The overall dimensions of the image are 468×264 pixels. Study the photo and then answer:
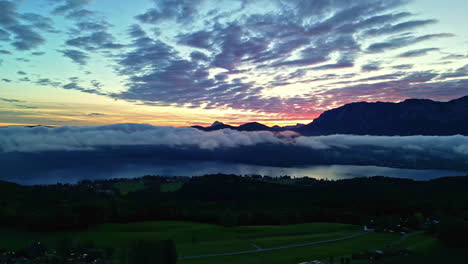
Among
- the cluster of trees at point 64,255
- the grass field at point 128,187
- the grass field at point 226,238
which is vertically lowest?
the grass field at point 128,187

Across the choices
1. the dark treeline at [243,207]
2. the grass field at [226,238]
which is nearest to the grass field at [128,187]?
the dark treeline at [243,207]

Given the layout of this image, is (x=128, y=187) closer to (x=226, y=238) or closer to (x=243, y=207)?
(x=243, y=207)

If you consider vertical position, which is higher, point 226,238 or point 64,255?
point 64,255

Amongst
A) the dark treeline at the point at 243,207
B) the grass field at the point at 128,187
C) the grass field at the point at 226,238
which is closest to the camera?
the grass field at the point at 226,238

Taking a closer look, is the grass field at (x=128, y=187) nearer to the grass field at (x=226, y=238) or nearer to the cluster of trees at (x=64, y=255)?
the grass field at (x=226, y=238)

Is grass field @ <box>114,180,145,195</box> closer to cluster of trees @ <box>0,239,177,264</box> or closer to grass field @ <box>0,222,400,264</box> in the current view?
grass field @ <box>0,222,400,264</box>

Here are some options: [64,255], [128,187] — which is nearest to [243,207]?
[64,255]

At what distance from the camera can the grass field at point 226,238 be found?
37031 mm

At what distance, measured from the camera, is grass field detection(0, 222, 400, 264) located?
37.0 metres

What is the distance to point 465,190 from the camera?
11888 cm

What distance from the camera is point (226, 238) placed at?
169 ft

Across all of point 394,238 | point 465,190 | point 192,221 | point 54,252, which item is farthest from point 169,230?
point 465,190

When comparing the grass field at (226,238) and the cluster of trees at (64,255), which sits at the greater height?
the cluster of trees at (64,255)

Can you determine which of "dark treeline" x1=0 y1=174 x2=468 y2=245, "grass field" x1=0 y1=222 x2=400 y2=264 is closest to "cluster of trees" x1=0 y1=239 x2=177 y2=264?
"grass field" x1=0 y1=222 x2=400 y2=264
